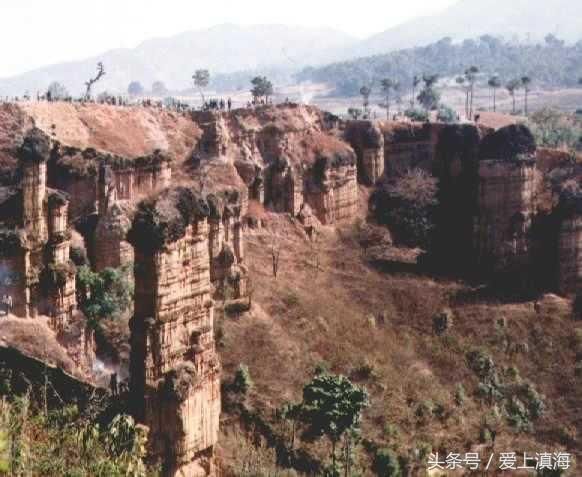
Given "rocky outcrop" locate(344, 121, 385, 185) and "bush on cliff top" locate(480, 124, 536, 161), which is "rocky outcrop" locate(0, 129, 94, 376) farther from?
"rocky outcrop" locate(344, 121, 385, 185)

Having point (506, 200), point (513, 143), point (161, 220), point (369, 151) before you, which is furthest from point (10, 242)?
point (369, 151)

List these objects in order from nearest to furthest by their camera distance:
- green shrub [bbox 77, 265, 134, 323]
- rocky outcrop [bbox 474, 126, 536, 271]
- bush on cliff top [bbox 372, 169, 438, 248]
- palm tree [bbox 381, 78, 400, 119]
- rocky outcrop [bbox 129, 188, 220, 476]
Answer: rocky outcrop [bbox 129, 188, 220, 476] < green shrub [bbox 77, 265, 134, 323] < rocky outcrop [bbox 474, 126, 536, 271] < bush on cliff top [bbox 372, 169, 438, 248] < palm tree [bbox 381, 78, 400, 119]

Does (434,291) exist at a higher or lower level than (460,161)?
lower

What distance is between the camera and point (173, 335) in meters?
21.1

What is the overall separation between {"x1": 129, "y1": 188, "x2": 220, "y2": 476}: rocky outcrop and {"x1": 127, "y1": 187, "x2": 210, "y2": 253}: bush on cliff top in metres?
0.02

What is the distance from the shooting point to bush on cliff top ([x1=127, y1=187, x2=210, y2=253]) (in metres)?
20.2

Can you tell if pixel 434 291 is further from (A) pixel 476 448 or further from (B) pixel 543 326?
(A) pixel 476 448

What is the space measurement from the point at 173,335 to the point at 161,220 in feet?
9.74

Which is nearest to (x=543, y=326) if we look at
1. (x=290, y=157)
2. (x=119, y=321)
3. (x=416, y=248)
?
(x=416, y=248)

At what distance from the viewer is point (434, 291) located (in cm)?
5000

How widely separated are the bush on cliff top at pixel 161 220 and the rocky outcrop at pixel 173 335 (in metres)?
0.02

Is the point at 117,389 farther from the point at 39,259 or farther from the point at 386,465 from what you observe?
the point at 386,465

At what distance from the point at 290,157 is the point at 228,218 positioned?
1258 centimetres

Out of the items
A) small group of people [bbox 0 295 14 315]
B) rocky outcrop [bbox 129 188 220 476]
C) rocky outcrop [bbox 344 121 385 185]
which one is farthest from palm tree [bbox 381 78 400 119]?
rocky outcrop [bbox 129 188 220 476]
